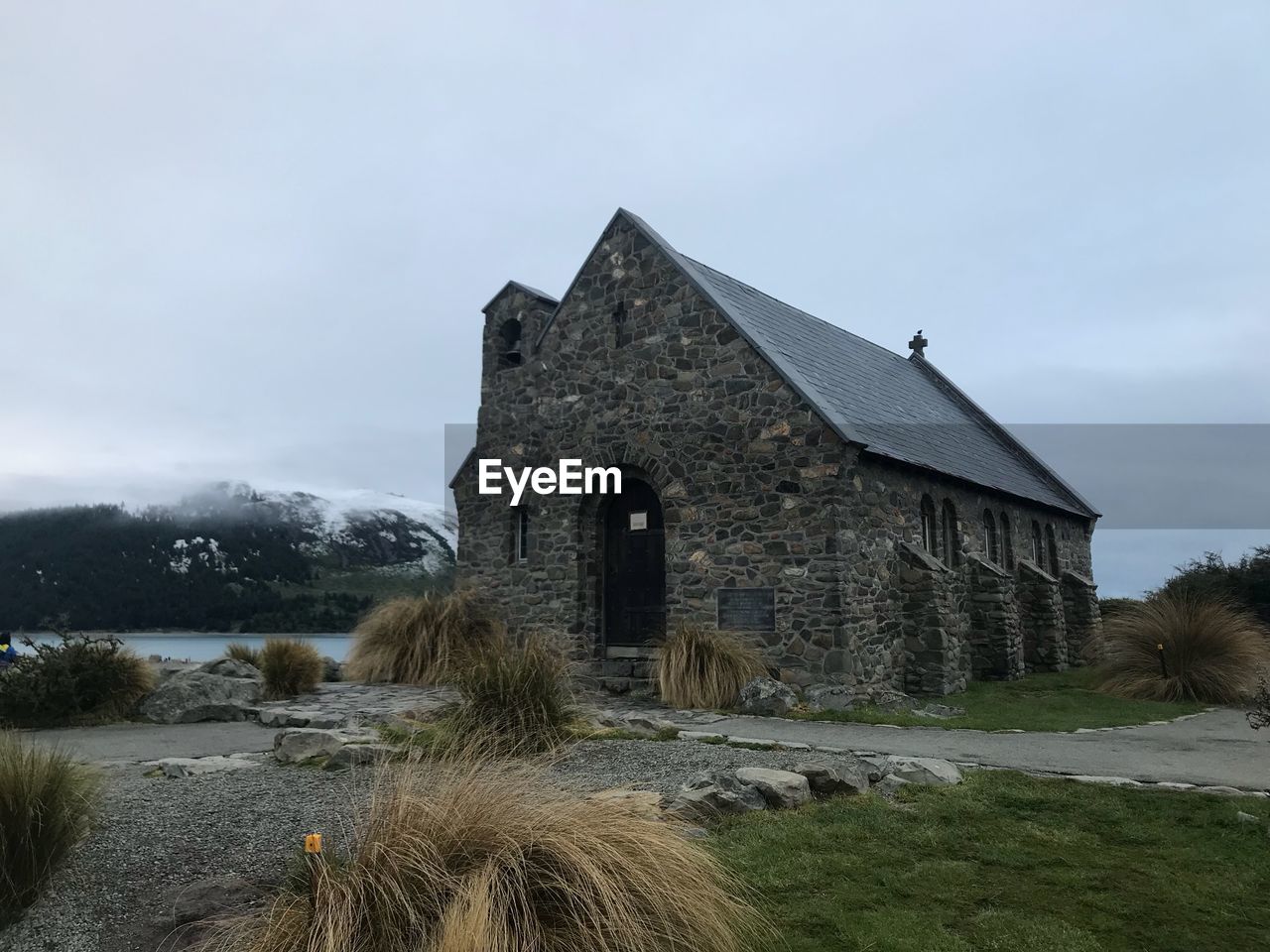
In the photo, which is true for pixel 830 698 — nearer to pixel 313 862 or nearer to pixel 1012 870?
pixel 1012 870

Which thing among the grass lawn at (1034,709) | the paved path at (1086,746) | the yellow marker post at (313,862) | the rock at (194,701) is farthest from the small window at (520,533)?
the yellow marker post at (313,862)

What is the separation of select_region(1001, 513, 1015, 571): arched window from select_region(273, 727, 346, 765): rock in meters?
16.7

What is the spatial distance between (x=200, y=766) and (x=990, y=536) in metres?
17.2

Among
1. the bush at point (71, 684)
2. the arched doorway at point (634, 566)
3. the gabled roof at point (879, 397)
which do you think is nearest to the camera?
the bush at point (71, 684)

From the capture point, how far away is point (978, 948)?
12.7 feet

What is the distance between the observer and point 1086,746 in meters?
8.93

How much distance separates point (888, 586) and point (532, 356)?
8.13m

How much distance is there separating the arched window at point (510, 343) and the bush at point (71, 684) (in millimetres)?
9357

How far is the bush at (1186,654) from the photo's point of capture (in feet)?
44.8

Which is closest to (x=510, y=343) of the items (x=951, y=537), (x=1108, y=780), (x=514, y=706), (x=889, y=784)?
(x=951, y=537)

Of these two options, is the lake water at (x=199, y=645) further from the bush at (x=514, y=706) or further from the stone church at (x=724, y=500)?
the bush at (x=514, y=706)

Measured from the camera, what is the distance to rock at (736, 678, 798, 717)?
11367mm

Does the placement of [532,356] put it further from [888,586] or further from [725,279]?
[888,586]

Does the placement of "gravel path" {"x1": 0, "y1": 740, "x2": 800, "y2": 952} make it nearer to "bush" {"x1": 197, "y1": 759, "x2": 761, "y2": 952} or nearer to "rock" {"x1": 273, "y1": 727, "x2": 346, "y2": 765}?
"rock" {"x1": 273, "y1": 727, "x2": 346, "y2": 765}
